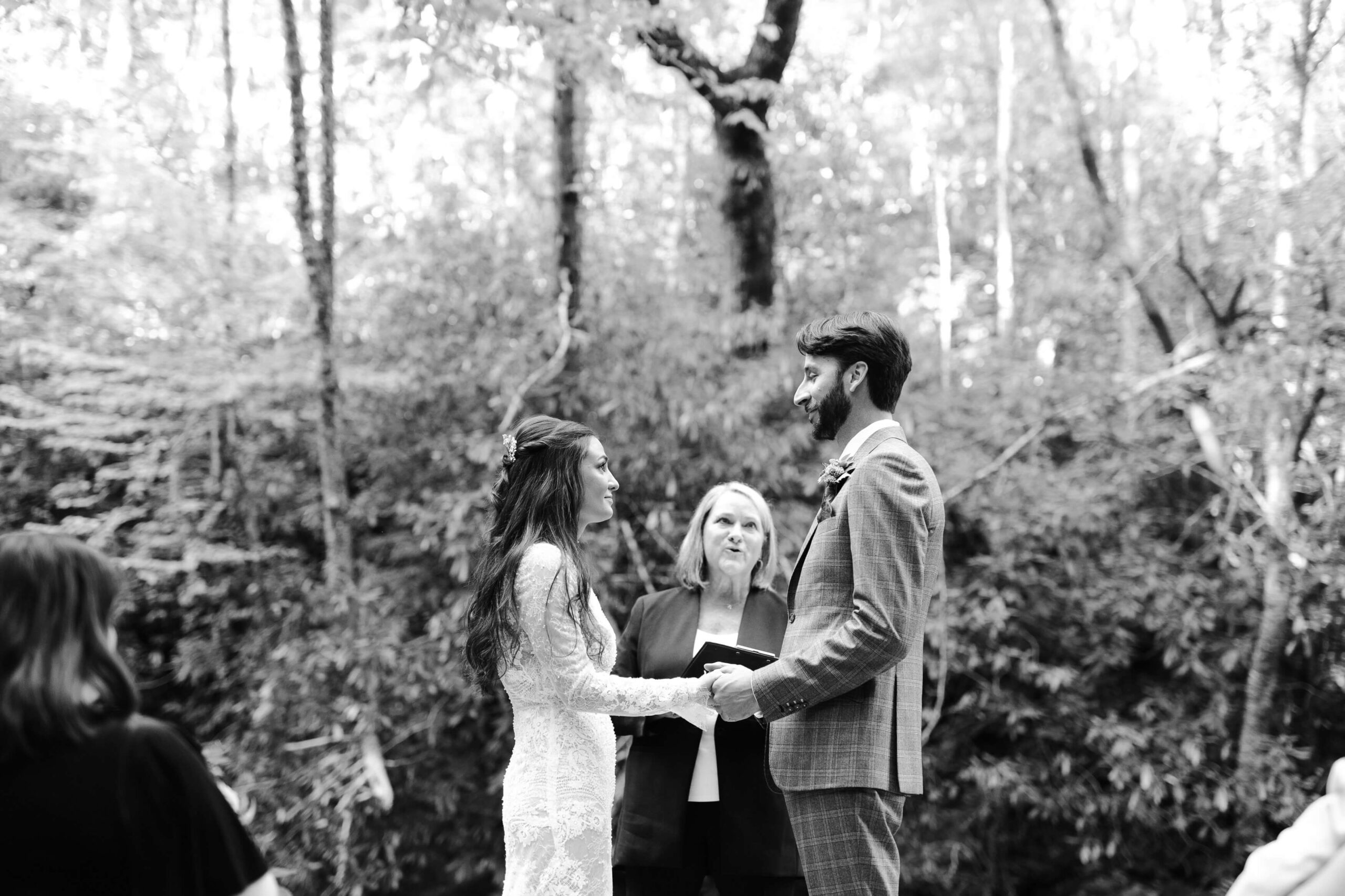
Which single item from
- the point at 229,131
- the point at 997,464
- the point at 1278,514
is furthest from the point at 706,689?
the point at 229,131

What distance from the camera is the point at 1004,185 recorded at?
11.7m

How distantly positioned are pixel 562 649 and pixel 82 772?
1145 mm

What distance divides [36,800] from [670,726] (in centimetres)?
193

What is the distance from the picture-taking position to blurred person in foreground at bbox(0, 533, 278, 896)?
5.25ft

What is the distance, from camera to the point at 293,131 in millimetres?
5766

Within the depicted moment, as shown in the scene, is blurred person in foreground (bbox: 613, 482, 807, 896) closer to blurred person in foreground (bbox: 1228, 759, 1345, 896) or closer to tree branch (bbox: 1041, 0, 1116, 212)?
blurred person in foreground (bbox: 1228, 759, 1345, 896)

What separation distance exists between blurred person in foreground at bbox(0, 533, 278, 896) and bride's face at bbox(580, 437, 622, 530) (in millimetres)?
1266

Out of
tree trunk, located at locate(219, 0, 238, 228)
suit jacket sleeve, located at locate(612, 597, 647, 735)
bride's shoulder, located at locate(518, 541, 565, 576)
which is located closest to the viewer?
bride's shoulder, located at locate(518, 541, 565, 576)

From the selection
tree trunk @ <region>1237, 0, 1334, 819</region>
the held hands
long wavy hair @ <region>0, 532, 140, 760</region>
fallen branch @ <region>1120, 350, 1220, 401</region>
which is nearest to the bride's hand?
the held hands

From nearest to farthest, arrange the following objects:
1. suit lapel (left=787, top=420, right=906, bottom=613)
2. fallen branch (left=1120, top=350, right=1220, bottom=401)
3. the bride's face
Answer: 1. suit lapel (left=787, top=420, right=906, bottom=613)
2. the bride's face
3. fallen branch (left=1120, top=350, right=1220, bottom=401)

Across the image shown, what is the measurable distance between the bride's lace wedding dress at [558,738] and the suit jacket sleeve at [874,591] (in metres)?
0.39

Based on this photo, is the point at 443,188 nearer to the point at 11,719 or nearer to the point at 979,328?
the point at 11,719

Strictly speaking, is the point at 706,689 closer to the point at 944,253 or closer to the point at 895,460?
the point at 895,460

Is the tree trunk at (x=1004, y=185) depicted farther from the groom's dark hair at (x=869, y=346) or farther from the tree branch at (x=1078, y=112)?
the groom's dark hair at (x=869, y=346)
